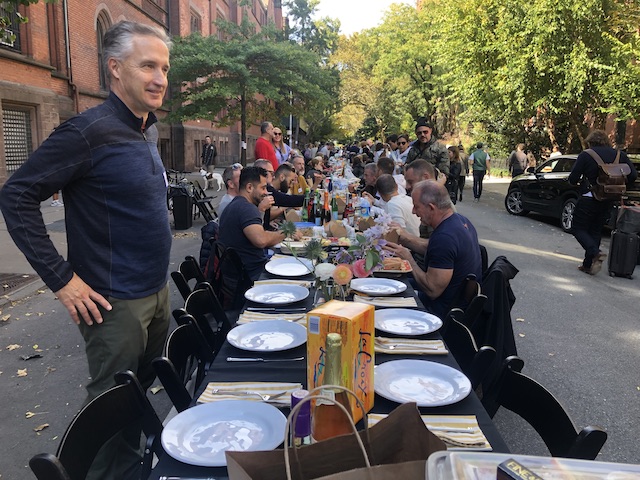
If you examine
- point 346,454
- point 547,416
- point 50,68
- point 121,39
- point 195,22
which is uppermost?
point 195,22

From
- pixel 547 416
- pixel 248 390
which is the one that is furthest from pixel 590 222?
pixel 248 390

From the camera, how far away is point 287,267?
13.7 ft

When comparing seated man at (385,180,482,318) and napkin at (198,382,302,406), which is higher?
seated man at (385,180,482,318)

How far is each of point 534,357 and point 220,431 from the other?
3.87 metres

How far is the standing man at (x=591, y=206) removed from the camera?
299 inches

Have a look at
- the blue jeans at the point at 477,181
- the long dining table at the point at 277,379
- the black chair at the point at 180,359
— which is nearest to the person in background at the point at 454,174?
the blue jeans at the point at 477,181

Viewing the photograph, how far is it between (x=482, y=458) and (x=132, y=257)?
5.70 feet

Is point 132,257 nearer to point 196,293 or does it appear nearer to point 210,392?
point 210,392

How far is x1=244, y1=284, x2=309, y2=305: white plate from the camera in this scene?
10.2 feet

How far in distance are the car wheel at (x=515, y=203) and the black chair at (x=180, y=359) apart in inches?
500

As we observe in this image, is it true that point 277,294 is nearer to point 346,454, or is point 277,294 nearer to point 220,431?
point 220,431

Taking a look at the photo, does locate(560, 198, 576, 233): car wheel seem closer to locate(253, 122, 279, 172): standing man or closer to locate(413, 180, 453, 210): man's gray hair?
locate(253, 122, 279, 172): standing man

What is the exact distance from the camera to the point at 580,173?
777cm

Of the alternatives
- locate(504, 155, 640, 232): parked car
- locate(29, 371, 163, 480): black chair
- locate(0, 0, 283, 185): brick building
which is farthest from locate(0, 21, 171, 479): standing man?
locate(0, 0, 283, 185): brick building
